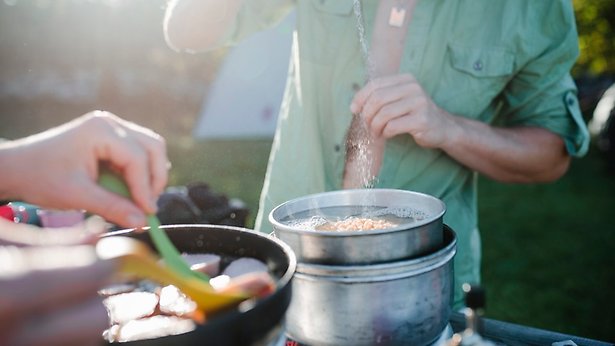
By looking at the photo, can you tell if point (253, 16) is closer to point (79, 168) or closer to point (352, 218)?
point (352, 218)

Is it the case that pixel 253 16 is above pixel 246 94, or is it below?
above

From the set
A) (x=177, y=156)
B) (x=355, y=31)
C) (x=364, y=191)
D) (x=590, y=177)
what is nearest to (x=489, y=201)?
(x=590, y=177)

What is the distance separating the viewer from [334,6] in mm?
1943

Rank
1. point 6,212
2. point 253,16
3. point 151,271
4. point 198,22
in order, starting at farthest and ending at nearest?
point 253,16 < point 198,22 < point 6,212 < point 151,271

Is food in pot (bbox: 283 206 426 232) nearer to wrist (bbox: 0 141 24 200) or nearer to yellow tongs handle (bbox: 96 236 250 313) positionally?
yellow tongs handle (bbox: 96 236 250 313)

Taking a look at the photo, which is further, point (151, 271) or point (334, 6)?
point (334, 6)

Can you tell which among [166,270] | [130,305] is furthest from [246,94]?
[166,270]

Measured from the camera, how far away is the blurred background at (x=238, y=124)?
4.41 metres

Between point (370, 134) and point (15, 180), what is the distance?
1.07 metres

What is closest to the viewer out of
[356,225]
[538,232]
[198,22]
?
[356,225]

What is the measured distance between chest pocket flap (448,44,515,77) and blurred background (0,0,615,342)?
1557 millimetres

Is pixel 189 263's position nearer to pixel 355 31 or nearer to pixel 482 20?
pixel 355 31

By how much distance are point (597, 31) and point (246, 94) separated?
5814 millimetres

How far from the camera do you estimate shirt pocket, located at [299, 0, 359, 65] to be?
1.92 metres
